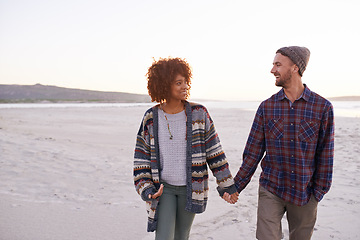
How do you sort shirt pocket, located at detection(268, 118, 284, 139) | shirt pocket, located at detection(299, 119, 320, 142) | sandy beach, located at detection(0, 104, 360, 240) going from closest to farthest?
shirt pocket, located at detection(299, 119, 320, 142), shirt pocket, located at detection(268, 118, 284, 139), sandy beach, located at detection(0, 104, 360, 240)

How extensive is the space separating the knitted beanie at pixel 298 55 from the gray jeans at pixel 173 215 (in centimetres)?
135

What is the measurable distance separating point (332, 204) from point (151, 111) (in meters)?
3.75

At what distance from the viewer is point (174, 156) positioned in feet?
8.49

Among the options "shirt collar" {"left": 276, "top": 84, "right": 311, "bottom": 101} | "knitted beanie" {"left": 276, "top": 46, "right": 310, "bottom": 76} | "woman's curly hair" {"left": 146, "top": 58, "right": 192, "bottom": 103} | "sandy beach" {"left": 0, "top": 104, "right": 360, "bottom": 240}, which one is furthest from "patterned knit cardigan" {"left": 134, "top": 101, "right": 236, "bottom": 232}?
"sandy beach" {"left": 0, "top": 104, "right": 360, "bottom": 240}

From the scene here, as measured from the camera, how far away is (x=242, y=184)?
9.14 ft

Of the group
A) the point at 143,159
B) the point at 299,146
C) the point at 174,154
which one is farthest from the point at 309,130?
the point at 143,159

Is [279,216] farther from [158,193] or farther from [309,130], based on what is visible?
[158,193]

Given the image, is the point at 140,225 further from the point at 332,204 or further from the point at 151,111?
the point at 332,204

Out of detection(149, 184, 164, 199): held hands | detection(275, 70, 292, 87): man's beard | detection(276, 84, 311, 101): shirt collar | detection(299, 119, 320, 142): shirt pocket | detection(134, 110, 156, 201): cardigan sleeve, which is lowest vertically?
detection(149, 184, 164, 199): held hands

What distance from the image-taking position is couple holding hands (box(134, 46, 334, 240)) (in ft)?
8.10

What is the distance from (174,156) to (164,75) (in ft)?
2.19

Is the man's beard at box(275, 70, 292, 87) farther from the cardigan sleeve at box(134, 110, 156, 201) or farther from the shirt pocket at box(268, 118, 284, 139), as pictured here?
the cardigan sleeve at box(134, 110, 156, 201)

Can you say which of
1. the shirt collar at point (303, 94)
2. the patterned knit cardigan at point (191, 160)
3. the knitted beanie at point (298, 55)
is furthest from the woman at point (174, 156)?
the knitted beanie at point (298, 55)

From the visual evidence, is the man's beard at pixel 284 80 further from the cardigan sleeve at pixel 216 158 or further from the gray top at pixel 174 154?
the gray top at pixel 174 154
